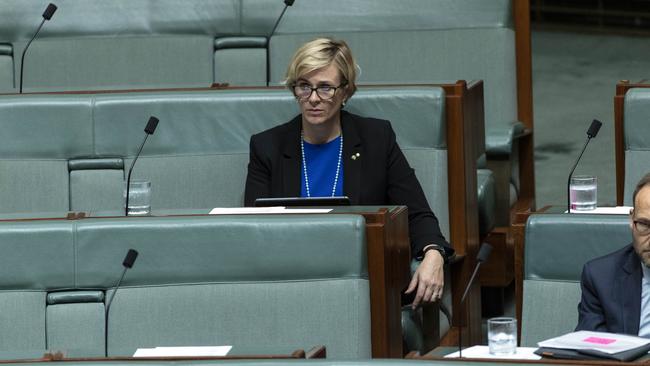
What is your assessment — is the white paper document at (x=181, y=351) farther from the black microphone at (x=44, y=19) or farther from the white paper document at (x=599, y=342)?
the black microphone at (x=44, y=19)

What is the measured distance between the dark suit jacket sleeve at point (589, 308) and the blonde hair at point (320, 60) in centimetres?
39

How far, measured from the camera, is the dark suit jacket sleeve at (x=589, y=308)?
1.02 m

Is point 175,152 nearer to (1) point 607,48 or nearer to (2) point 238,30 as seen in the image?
(2) point 238,30

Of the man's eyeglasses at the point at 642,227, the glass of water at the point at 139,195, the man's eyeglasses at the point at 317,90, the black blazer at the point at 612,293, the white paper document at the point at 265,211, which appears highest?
the man's eyeglasses at the point at 317,90

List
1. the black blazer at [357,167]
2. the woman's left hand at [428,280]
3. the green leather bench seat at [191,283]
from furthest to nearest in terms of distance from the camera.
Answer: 1. the black blazer at [357,167]
2. the woman's left hand at [428,280]
3. the green leather bench seat at [191,283]

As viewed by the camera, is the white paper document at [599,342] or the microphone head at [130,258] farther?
the microphone head at [130,258]

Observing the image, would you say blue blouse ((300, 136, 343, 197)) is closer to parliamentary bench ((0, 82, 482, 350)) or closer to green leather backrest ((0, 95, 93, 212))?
parliamentary bench ((0, 82, 482, 350))

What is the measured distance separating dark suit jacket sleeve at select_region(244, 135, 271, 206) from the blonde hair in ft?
0.23

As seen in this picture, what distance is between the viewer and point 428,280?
47.4 inches

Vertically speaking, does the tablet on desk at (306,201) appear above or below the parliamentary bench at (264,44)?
below

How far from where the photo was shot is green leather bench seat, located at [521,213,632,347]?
1109 millimetres

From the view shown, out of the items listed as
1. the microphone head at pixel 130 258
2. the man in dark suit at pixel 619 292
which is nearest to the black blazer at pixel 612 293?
the man in dark suit at pixel 619 292

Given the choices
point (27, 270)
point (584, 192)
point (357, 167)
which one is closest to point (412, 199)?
point (357, 167)

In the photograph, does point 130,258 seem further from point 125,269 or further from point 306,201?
point 306,201
